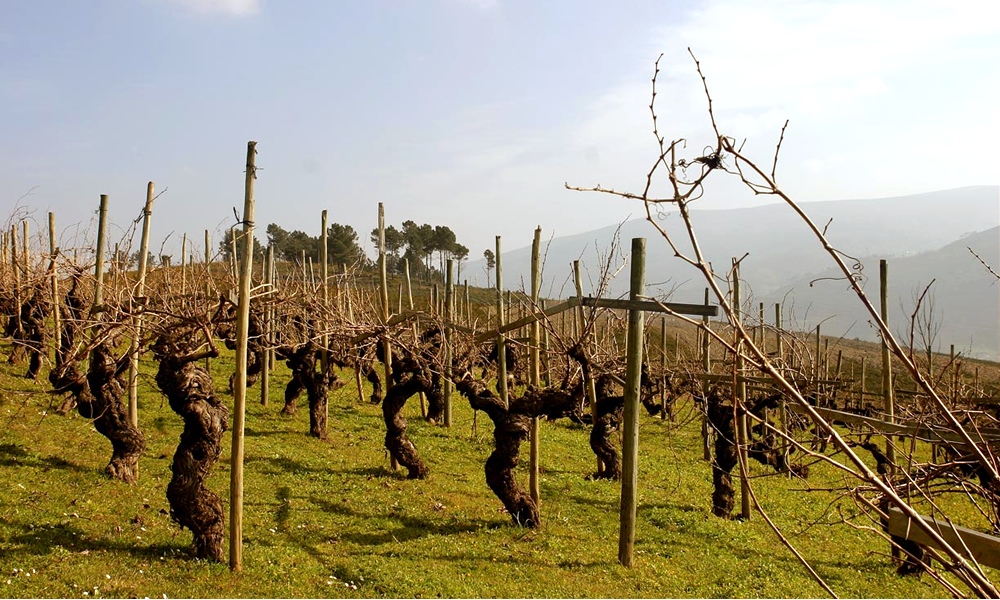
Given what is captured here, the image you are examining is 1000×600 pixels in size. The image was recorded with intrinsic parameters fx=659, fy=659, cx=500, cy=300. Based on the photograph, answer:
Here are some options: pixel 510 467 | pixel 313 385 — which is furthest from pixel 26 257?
pixel 510 467

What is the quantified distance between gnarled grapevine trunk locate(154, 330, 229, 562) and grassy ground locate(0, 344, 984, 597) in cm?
33

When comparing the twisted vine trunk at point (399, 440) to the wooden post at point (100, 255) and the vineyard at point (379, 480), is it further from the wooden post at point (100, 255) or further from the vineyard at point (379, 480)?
the wooden post at point (100, 255)

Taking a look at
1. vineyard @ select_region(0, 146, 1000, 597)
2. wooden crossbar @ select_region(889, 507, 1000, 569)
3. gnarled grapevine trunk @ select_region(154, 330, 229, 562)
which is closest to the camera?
wooden crossbar @ select_region(889, 507, 1000, 569)

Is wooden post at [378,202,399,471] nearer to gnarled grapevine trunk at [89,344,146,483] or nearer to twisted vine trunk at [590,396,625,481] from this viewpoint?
twisted vine trunk at [590,396,625,481]

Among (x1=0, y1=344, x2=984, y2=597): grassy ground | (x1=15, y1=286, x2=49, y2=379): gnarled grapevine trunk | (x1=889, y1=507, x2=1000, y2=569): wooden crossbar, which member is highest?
(x1=15, y1=286, x2=49, y2=379): gnarled grapevine trunk

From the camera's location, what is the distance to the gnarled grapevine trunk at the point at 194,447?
257 inches

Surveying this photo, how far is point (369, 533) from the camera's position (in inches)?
319

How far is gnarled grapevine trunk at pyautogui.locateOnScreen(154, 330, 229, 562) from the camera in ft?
21.5

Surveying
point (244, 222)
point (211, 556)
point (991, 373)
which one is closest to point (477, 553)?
point (211, 556)

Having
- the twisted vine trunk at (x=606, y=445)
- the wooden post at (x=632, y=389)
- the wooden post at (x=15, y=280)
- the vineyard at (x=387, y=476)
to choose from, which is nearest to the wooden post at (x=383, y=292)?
the vineyard at (x=387, y=476)

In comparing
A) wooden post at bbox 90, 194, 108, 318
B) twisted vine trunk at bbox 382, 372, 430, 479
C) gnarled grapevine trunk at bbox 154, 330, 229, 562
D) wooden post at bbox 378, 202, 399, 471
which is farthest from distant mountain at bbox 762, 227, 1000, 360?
gnarled grapevine trunk at bbox 154, 330, 229, 562

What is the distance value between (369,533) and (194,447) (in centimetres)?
245

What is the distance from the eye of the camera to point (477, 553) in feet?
25.2

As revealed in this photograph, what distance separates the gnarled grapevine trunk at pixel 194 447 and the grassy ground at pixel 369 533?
1.10ft
